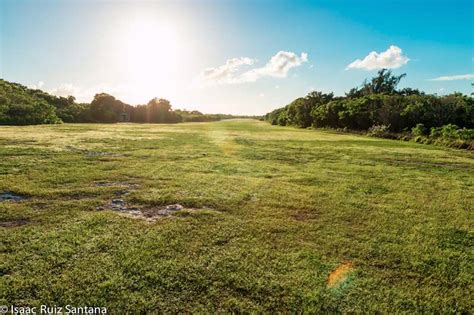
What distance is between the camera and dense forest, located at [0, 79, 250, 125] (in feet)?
134

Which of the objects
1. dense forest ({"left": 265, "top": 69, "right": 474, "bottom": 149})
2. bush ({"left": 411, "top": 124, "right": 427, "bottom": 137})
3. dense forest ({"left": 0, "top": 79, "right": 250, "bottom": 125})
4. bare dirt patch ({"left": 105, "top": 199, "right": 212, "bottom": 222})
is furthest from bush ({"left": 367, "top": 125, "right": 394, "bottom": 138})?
dense forest ({"left": 0, "top": 79, "right": 250, "bottom": 125})

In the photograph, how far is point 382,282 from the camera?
4.18 m

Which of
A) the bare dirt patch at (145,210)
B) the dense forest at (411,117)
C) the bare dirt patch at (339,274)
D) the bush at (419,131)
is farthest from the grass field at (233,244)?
the bush at (419,131)

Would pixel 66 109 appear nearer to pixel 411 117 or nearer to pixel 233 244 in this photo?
pixel 411 117

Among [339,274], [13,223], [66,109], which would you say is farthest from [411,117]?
[66,109]

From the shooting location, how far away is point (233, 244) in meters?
5.05

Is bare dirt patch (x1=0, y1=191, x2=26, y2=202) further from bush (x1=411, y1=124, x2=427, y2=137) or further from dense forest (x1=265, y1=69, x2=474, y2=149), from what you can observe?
bush (x1=411, y1=124, x2=427, y2=137)

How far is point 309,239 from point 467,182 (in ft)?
29.8

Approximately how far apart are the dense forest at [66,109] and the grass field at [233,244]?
1528 inches

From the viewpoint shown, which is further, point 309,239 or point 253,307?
point 309,239

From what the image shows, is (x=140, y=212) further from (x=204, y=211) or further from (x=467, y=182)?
(x=467, y=182)

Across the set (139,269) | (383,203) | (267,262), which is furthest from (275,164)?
(139,269)

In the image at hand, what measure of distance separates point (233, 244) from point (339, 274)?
178 centimetres

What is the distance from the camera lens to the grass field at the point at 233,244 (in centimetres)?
374
